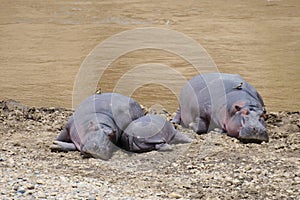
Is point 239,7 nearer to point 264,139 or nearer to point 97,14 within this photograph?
point 97,14

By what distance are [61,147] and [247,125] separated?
2.23m

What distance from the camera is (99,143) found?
690 cm

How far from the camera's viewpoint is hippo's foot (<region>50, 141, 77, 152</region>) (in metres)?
7.30

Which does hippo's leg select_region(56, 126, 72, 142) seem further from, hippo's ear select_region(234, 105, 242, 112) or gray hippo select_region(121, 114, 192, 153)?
hippo's ear select_region(234, 105, 242, 112)

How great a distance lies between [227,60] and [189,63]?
88 cm

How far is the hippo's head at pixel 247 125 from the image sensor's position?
7367 mm

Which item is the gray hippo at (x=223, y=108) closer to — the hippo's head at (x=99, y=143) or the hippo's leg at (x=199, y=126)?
the hippo's leg at (x=199, y=126)

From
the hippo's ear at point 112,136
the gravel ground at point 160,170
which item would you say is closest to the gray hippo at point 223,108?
the gravel ground at point 160,170

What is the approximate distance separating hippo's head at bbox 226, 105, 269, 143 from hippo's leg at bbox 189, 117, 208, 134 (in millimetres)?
383

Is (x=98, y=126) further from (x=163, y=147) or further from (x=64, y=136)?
(x=163, y=147)

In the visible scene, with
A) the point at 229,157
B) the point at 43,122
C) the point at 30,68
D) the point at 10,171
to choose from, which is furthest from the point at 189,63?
the point at 10,171

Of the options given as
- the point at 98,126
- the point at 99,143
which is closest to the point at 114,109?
the point at 98,126

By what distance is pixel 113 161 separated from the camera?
6.80 metres

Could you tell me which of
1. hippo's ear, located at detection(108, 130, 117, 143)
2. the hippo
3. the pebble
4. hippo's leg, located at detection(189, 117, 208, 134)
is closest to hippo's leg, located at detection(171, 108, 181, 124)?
hippo's leg, located at detection(189, 117, 208, 134)
